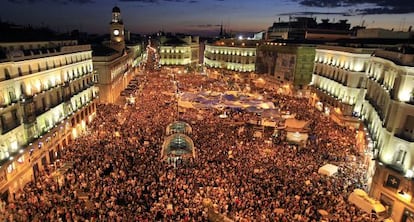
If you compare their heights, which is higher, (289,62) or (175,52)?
(289,62)

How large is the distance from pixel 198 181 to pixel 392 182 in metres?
15.5

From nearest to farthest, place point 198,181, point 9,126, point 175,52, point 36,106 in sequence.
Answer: point 198,181, point 9,126, point 36,106, point 175,52

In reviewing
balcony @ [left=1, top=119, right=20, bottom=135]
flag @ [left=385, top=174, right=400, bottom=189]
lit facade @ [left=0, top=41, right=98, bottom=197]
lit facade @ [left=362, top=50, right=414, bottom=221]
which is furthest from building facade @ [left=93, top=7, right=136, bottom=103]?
flag @ [left=385, top=174, right=400, bottom=189]

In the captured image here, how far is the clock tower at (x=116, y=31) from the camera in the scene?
3009 inches

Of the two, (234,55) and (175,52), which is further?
(175,52)

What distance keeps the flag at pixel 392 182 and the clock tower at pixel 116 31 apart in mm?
65805

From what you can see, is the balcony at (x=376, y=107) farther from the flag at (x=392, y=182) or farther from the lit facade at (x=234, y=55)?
the lit facade at (x=234, y=55)

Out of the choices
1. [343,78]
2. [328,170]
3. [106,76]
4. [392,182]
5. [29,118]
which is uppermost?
[343,78]

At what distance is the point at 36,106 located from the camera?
1273 inches

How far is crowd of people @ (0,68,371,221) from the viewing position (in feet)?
72.9

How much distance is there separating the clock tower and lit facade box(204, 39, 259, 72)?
33.6 metres

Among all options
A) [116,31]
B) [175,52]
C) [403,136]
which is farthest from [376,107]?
[175,52]

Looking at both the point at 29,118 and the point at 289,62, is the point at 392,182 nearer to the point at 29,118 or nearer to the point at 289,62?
the point at 29,118

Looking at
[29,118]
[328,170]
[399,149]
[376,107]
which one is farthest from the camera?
[376,107]
